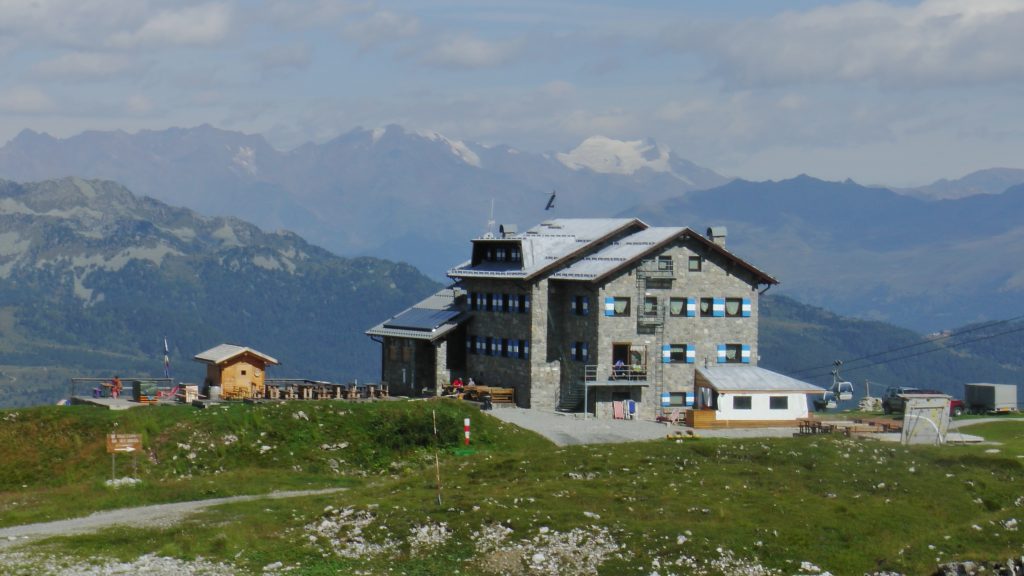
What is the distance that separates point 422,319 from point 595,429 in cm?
2374

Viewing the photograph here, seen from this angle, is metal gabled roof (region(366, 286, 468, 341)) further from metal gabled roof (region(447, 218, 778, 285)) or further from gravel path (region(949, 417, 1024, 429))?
gravel path (region(949, 417, 1024, 429))

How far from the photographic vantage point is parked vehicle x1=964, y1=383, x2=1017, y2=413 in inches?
4272

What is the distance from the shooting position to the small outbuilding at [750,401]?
93250 millimetres

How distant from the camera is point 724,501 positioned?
58062 mm

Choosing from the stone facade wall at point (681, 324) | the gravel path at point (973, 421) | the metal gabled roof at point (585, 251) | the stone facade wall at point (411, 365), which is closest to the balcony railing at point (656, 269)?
the stone facade wall at point (681, 324)

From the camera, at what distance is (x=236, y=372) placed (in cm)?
9488

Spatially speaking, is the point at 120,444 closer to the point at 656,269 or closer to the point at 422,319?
the point at 422,319

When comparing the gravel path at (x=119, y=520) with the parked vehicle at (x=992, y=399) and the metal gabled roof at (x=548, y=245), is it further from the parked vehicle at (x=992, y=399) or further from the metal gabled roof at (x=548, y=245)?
the parked vehicle at (x=992, y=399)

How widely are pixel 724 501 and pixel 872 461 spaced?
41.1 ft

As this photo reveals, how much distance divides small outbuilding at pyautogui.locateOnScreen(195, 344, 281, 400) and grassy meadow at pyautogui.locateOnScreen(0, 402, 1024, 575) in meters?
15.6

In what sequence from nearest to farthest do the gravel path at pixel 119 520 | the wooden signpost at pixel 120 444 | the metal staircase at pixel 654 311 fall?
the gravel path at pixel 119 520
the wooden signpost at pixel 120 444
the metal staircase at pixel 654 311

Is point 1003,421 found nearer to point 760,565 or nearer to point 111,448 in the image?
point 760,565

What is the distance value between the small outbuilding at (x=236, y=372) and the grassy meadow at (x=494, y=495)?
15.6m

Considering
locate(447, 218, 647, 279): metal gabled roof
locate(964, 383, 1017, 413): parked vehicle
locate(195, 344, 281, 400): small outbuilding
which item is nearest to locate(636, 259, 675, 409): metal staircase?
locate(447, 218, 647, 279): metal gabled roof
